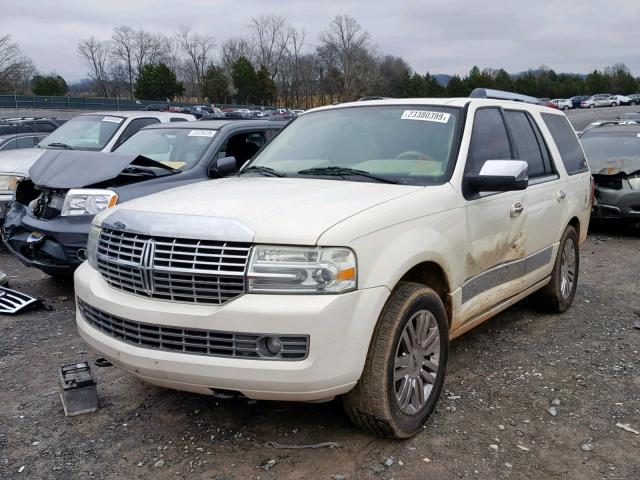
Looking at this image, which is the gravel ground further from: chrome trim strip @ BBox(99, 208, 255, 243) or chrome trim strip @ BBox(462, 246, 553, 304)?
chrome trim strip @ BBox(99, 208, 255, 243)

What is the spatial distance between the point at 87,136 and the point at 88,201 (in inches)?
153

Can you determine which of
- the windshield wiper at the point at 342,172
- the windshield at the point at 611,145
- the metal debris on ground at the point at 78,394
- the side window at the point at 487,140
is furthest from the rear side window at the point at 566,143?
the windshield at the point at 611,145

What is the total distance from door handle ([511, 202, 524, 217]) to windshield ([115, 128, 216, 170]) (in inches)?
141

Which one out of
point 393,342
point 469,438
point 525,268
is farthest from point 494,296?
point 393,342

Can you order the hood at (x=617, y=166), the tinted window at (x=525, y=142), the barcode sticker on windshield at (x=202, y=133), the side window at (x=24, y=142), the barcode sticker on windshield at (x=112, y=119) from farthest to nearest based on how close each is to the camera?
the side window at (x=24, y=142) < the hood at (x=617, y=166) < the barcode sticker on windshield at (x=112, y=119) < the barcode sticker on windshield at (x=202, y=133) < the tinted window at (x=525, y=142)

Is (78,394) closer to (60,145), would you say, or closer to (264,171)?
(264,171)

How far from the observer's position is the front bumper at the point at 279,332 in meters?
2.82

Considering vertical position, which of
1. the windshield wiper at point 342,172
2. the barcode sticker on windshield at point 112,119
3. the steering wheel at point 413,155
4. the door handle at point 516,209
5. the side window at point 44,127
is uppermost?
the barcode sticker on windshield at point 112,119

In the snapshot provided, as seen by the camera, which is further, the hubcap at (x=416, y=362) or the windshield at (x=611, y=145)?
the windshield at (x=611, y=145)

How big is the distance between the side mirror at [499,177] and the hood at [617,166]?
21.5 ft

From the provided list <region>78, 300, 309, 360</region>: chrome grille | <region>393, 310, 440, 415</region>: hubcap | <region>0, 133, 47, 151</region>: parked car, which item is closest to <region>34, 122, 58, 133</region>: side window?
<region>0, 133, 47, 151</region>: parked car

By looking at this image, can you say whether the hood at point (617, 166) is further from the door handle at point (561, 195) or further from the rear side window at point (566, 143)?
the door handle at point (561, 195)

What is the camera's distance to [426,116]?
170 inches

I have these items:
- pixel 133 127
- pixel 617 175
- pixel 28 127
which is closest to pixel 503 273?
pixel 617 175
